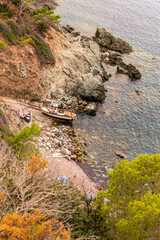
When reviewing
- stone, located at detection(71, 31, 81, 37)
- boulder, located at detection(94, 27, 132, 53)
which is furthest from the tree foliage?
stone, located at detection(71, 31, 81, 37)

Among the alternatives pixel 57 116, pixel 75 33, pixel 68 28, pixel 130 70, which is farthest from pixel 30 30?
pixel 68 28

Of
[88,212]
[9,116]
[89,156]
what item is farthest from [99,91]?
[88,212]

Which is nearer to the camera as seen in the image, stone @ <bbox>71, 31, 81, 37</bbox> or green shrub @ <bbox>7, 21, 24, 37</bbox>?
green shrub @ <bbox>7, 21, 24, 37</bbox>

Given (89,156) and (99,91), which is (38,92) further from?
(89,156)

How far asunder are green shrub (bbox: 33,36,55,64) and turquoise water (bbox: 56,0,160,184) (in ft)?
41.4

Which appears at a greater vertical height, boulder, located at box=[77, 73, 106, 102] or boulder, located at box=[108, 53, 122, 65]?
boulder, located at box=[108, 53, 122, 65]

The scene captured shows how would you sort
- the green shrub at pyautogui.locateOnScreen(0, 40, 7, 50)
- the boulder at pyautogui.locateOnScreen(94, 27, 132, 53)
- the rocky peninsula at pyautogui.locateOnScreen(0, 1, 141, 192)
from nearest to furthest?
the rocky peninsula at pyautogui.locateOnScreen(0, 1, 141, 192), the green shrub at pyautogui.locateOnScreen(0, 40, 7, 50), the boulder at pyautogui.locateOnScreen(94, 27, 132, 53)

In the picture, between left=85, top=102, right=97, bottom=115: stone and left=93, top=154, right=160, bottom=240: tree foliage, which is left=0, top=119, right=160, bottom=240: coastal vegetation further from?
left=85, top=102, right=97, bottom=115: stone

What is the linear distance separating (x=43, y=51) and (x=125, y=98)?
19.0 m

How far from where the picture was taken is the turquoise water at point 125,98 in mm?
33812

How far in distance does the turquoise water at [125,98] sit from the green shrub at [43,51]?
41.4 feet

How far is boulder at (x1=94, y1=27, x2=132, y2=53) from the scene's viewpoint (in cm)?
5969

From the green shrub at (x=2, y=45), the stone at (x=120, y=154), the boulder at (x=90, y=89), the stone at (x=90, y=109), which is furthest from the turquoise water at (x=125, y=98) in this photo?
the green shrub at (x=2, y=45)

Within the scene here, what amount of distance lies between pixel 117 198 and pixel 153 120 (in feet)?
89.6
